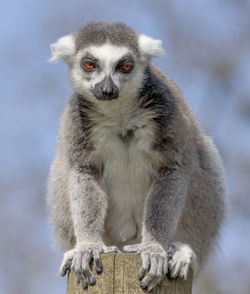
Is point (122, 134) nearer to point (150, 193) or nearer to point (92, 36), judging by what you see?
point (150, 193)

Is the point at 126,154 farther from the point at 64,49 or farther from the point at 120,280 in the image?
the point at 120,280

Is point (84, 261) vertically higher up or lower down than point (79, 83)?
lower down

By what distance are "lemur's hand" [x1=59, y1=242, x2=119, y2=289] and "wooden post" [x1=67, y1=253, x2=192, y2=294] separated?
54 mm

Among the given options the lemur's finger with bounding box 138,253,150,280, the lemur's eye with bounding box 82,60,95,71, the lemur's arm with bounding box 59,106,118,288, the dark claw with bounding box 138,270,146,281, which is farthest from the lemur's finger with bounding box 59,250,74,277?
the lemur's eye with bounding box 82,60,95,71

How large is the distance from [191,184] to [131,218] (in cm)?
71

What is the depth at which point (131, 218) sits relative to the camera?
5.57 metres

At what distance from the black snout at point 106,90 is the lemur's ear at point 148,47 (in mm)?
614

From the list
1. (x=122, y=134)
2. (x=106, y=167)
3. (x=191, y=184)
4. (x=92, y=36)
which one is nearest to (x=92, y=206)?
(x=106, y=167)

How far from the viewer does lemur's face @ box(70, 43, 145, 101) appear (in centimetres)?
495

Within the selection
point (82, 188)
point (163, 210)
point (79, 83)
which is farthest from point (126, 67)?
point (163, 210)

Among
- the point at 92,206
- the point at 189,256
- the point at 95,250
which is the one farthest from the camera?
the point at 92,206

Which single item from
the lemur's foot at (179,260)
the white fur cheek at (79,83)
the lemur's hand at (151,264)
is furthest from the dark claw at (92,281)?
the white fur cheek at (79,83)

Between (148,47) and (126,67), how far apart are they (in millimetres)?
353

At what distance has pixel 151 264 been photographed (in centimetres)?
404
